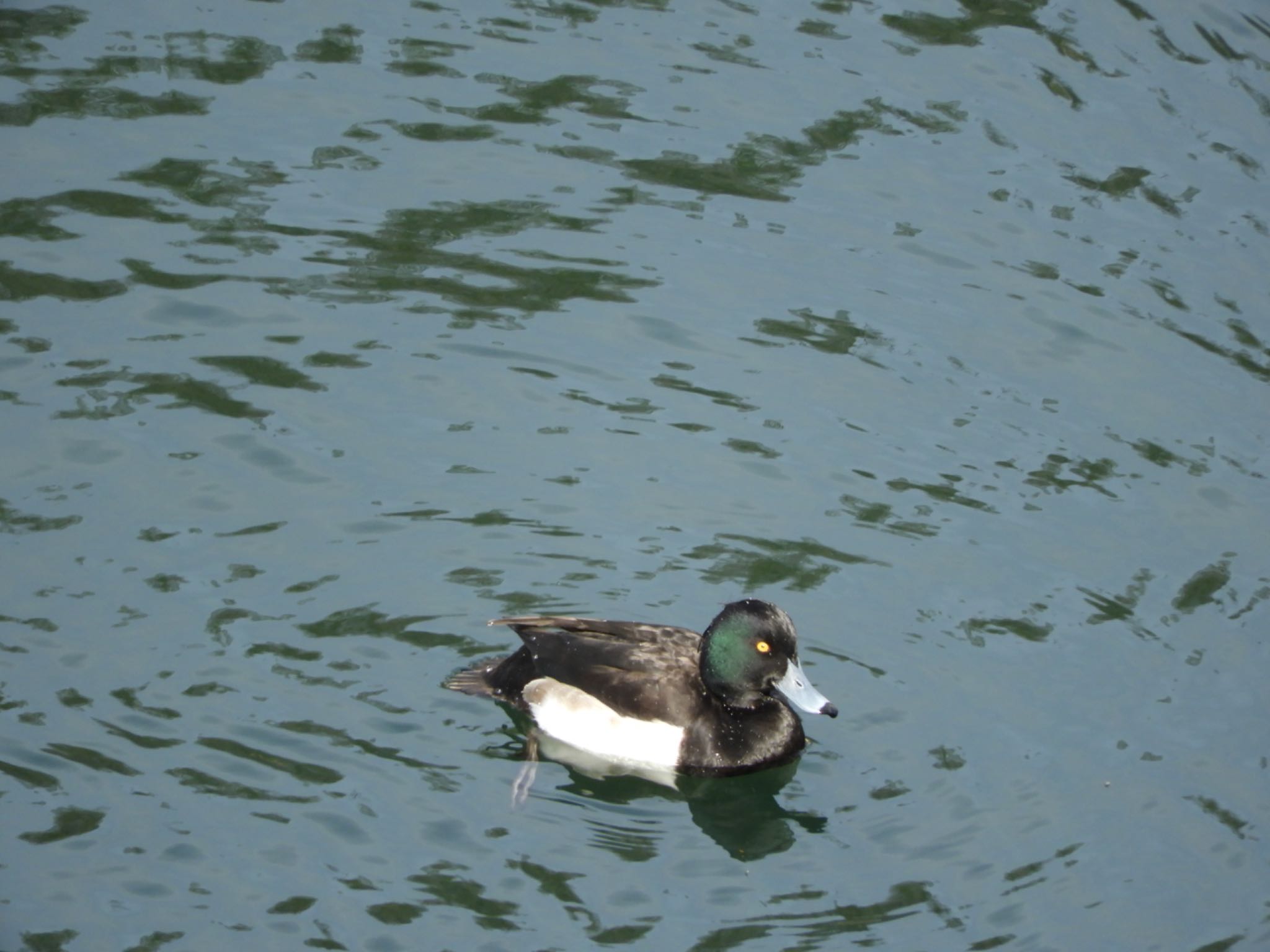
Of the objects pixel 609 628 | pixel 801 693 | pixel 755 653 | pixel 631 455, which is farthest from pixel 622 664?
pixel 631 455

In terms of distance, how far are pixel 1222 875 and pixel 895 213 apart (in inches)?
227

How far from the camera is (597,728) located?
27.0 feet

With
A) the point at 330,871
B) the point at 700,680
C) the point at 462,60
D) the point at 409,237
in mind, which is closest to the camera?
the point at 330,871

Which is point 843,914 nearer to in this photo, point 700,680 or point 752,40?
point 700,680

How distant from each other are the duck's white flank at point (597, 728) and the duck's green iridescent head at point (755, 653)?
0.37 metres

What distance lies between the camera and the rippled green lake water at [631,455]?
7.24 meters

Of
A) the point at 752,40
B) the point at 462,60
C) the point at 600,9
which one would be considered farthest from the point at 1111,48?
the point at 462,60

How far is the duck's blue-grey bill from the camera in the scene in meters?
7.87

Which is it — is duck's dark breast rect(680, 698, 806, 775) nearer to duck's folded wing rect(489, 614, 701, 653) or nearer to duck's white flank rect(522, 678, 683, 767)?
duck's white flank rect(522, 678, 683, 767)

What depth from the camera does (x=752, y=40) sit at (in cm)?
1377

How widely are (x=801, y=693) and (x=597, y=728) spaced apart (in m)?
0.98

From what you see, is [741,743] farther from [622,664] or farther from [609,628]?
[609,628]

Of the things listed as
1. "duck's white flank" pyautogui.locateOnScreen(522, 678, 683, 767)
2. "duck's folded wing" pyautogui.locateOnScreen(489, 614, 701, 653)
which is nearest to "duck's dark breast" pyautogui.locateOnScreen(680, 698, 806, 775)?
"duck's white flank" pyautogui.locateOnScreen(522, 678, 683, 767)

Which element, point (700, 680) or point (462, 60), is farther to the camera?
point (462, 60)
